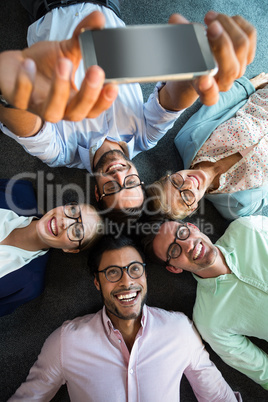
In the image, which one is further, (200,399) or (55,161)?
(200,399)

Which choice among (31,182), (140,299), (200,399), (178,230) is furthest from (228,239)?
(31,182)

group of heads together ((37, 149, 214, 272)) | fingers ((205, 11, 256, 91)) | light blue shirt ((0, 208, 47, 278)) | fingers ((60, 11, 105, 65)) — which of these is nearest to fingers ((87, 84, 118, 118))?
fingers ((60, 11, 105, 65))

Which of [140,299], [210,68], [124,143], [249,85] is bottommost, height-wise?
[140,299]

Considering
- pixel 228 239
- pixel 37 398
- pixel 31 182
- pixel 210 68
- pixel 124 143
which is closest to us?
pixel 210 68

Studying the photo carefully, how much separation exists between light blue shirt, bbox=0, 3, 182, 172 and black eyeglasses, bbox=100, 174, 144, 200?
0.69ft

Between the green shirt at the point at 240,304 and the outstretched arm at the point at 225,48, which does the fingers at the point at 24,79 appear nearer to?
the outstretched arm at the point at 225,48

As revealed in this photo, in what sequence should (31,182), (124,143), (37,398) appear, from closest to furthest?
1. (37,398)
2. (124,143)
3. (31,182)

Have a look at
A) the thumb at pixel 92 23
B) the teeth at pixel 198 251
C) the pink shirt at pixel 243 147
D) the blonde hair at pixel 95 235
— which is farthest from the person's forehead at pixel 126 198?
the thumb at pixel 92 23

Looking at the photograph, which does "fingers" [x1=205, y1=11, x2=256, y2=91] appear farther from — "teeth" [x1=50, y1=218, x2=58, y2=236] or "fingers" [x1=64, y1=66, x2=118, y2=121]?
"teeth" [x1=50, y1=218, x2=58, y2=236]

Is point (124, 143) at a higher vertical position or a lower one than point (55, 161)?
higher

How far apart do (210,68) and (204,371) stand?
1485 millimetres

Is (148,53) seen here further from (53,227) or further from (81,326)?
(81,326)

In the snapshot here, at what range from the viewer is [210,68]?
2.40 ft

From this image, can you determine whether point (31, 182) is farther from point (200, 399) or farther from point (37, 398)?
point (200, 399)
